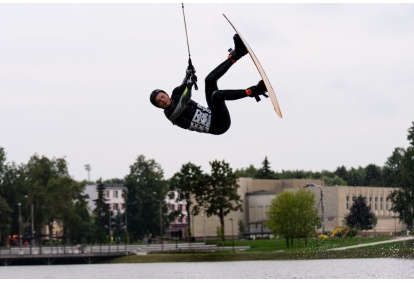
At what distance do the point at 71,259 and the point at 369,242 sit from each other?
33.5 meters

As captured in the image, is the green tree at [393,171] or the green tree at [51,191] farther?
the green tree at [51,191]

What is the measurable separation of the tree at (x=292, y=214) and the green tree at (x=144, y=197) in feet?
96.0

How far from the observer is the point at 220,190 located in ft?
235

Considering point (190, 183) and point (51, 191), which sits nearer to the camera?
point (190, 183)

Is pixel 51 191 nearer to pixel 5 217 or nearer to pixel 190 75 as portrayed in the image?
pixel 5 217

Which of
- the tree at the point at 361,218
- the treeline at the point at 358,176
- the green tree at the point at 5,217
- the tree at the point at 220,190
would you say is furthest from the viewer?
the green tree at the point at 5,217

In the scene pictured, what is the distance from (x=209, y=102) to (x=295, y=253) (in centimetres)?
3844

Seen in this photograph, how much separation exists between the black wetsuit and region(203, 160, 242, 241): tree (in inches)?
2369

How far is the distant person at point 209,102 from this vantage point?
10.9m

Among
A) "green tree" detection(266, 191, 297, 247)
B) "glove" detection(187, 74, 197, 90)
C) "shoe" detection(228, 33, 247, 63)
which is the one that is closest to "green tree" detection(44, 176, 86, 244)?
"green tree" detection(266, 191, 297, 247)

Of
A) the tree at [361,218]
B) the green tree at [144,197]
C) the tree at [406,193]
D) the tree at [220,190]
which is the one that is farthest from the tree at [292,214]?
the green tree at [144,197]

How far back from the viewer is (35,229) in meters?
85.6


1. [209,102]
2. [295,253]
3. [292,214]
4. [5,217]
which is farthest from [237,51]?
[5,217]

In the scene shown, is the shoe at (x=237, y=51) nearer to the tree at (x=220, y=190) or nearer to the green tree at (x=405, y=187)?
the green tree at (x=405, y=187)
